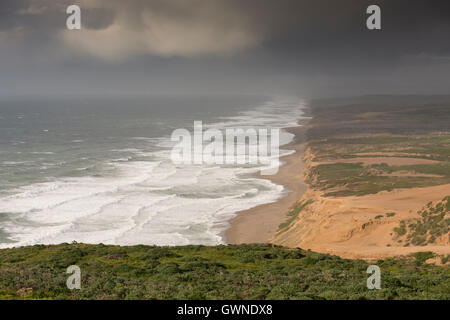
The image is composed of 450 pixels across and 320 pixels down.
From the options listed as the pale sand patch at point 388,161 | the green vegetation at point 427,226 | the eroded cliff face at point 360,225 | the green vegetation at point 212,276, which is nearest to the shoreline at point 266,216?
the eroded cliff face at point 360,225

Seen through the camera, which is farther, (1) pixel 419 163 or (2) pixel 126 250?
(1) pixel 419 163

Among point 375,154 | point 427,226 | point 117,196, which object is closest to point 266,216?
point 427,226

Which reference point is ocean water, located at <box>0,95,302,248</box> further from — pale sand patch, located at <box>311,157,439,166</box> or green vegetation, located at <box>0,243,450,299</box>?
pale sand patch, located at <box>311,157,439,166</box>

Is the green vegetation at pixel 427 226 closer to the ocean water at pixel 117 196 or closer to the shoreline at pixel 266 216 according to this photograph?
the shoreline at pixel 266 216

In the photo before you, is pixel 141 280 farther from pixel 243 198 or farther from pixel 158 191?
pixel 158 191

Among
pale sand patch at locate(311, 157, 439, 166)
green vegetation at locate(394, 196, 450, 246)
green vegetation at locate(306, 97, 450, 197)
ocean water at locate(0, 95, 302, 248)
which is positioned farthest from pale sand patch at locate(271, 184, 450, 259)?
pale sand patch at locate(311, 157, 439, 166)
